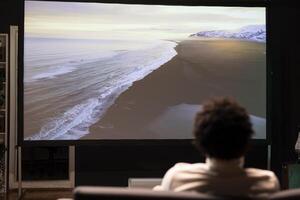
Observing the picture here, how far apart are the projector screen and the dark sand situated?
1 cm

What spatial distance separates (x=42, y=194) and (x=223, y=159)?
426 centimetres

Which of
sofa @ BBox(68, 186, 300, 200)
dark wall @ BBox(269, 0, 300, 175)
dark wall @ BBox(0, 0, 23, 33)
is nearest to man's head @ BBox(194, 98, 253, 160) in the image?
sofa @ BBox(68, 186, 300, 200)

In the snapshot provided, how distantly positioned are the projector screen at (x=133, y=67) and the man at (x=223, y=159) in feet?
11.0

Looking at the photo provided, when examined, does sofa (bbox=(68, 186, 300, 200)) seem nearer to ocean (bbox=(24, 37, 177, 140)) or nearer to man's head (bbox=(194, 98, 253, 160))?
man's head (bbox=(194, 98, 253, 160))

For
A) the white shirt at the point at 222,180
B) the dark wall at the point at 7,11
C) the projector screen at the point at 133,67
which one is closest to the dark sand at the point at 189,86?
the projector screen at the point at 133,67

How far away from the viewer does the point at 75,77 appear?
4.90 metres

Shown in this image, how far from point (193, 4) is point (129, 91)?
1144mm

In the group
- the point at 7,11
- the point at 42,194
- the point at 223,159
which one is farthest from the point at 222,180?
the point at 7,11

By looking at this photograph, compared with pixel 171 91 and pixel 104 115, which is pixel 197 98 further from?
pixel 104 115

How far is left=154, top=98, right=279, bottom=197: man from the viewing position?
157 centimetres

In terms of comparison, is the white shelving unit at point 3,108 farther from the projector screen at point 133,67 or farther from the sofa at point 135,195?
the sofa at point 135,195

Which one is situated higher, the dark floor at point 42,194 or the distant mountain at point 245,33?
the distant mountain at point 245,33

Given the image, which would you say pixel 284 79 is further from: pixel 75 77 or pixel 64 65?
pixel 64 65

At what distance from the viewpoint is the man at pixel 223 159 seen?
5.16 feet
